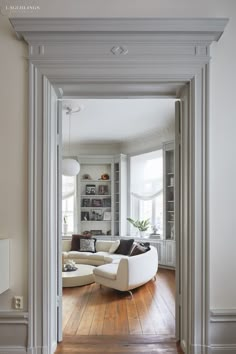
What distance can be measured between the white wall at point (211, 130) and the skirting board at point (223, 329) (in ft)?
0.24

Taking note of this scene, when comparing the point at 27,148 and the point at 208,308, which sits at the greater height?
the point at 27,148

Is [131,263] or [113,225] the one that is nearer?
[131,263]

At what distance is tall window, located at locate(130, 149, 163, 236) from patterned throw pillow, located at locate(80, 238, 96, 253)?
1204 millimetres

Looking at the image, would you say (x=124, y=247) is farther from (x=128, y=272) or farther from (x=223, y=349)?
(x=223, y=349)

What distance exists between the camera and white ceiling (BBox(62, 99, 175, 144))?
5141 millimetres

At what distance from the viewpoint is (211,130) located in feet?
8.79

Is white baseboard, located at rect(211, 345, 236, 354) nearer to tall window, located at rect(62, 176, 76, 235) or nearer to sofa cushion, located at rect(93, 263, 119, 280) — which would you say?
sofa cushion, located at rect(93, 263, 119, 280)

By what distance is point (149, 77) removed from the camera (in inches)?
105

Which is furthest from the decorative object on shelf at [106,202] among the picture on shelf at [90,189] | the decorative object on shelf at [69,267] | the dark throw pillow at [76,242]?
the decorative object on shelf at [69,267]

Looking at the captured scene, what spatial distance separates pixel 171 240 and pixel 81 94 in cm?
469

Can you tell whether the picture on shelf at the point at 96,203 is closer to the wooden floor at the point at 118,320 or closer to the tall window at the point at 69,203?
the tall window at the point at 69,203

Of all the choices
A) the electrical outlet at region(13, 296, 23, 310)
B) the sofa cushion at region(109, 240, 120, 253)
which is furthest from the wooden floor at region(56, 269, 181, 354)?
the sofa cushion at region(109, 240, 120, 253)

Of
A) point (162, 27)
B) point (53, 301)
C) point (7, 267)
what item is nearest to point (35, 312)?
point (53, 301)

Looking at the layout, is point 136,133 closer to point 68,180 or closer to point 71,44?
point 68,180
